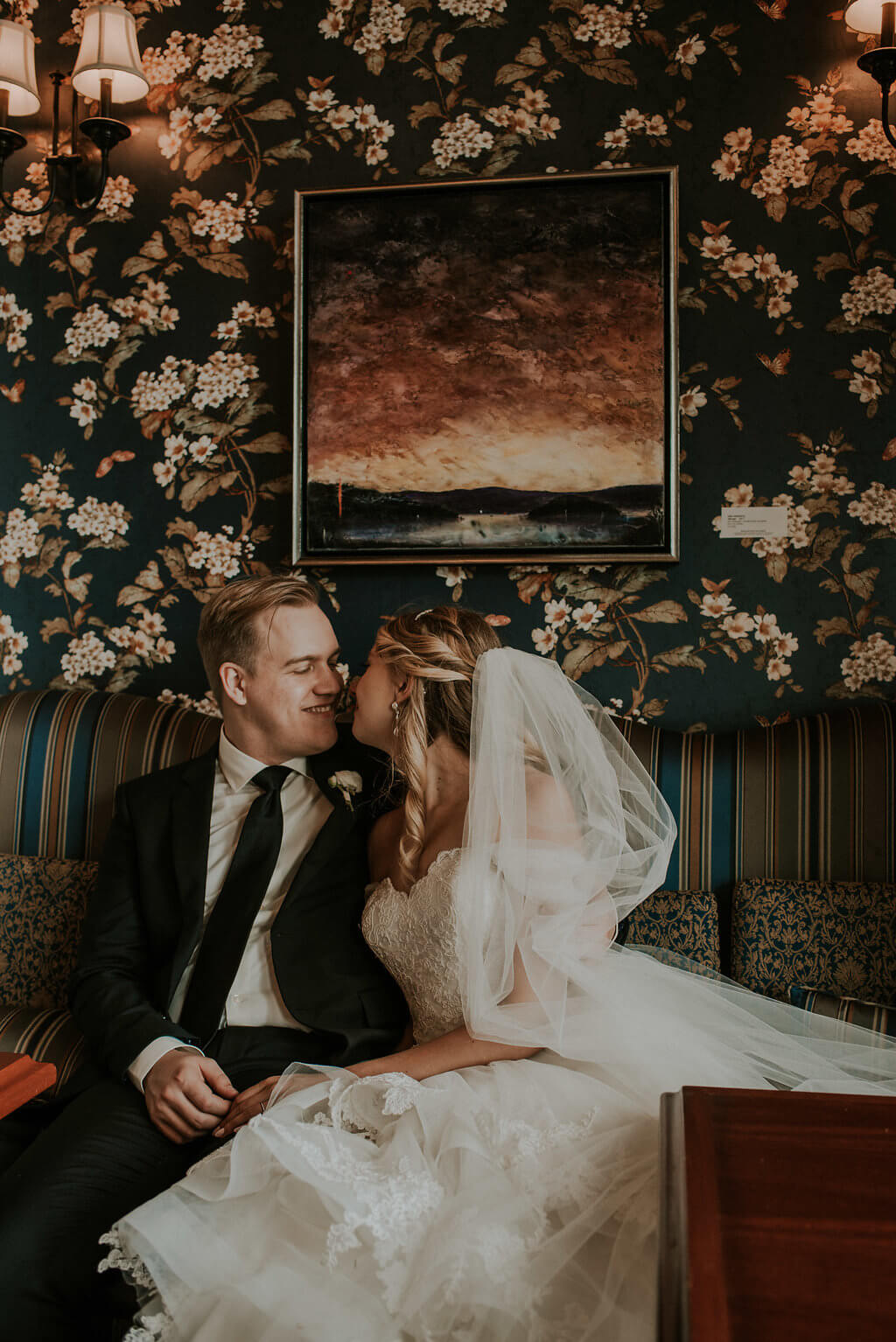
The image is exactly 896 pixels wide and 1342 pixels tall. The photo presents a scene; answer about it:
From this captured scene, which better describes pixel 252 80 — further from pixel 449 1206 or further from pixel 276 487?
pixel 449 1206

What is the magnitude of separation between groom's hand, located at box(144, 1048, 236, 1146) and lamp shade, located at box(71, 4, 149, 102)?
238 centimetres

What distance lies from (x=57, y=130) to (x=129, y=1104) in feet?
8.47

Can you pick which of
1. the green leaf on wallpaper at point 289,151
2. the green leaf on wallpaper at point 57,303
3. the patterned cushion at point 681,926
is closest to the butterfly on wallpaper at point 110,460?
the green leaf on wallpaper at point 57,303

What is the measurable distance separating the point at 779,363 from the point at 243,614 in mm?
1456

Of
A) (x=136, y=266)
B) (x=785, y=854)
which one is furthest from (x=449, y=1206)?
(x=136, y=266)

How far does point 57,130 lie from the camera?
110 inches

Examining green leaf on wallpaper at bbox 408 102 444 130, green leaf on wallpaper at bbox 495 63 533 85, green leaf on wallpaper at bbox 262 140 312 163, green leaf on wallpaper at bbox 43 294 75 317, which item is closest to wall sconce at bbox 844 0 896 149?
green leaf on wallpaper at bbox 495 63 533 85

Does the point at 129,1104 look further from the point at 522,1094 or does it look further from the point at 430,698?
the point at 430,698

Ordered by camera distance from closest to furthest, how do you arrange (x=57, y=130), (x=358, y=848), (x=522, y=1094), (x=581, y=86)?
(x=522, y=1094) < (x=358, y=848) < (x=581, y=86) < (x=57, y=130)

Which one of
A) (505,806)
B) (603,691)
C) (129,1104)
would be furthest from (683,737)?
(129,1104)

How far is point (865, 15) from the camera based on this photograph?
2.23 m

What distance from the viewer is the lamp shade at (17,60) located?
252 cm

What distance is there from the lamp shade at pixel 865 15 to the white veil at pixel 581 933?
167 cm

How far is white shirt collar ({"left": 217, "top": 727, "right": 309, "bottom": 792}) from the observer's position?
2184 millimetres
